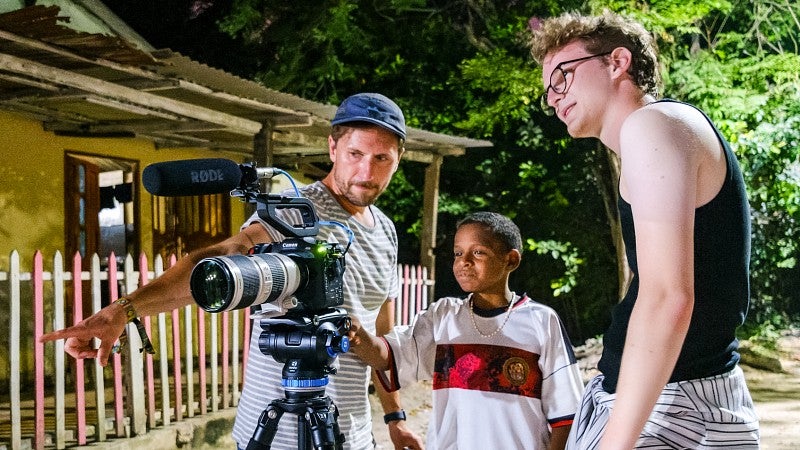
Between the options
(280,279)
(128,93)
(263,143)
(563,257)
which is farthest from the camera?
(563,257)

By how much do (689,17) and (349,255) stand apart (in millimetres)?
7704

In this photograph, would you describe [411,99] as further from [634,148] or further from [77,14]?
[634,148]

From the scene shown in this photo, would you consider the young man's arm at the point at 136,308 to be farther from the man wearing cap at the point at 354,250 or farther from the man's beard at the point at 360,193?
the man's beard at the point at 360,193

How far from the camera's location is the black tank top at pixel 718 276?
159 cm

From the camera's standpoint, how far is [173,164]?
168 cm

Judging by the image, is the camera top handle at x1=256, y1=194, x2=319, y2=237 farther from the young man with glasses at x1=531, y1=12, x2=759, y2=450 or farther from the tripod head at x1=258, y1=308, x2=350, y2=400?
the young man with glasses at x1=531, y1=12, x2=759, y2=450

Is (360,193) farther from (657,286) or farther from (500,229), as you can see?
(657,286)

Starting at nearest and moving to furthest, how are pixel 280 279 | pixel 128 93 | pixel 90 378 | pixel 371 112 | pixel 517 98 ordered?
pixel 280 279, pixel 371 112, pixel 128 93, pixel 90 378, pixel 517 98

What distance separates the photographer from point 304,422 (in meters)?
1.93

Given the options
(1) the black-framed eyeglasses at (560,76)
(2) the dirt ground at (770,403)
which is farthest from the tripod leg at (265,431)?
(2) the dirt ground at (770,403)

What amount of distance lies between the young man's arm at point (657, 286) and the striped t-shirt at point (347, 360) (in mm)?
1157

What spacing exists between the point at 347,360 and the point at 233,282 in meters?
0.94

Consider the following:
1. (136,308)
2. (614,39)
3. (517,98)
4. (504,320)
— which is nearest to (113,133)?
(517,98)

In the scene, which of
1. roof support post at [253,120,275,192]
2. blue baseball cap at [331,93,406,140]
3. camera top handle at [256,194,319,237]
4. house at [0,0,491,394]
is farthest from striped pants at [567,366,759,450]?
roof support post at [253,120,275,192]
